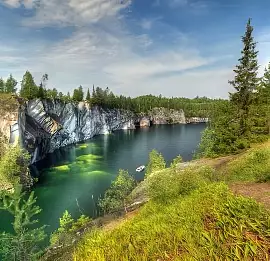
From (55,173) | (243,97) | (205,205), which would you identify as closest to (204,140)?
(243,97)

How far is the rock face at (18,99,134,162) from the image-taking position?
7301 cm

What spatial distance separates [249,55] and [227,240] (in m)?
30.9

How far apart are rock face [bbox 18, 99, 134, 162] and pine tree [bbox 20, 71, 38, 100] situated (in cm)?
364

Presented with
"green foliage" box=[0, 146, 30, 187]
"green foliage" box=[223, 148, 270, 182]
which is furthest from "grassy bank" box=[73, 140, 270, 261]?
"green foliage" box=[0, 146, 30, 187]

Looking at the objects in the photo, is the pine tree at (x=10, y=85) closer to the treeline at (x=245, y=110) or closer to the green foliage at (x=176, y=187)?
the treeline at (x=245, y=110)

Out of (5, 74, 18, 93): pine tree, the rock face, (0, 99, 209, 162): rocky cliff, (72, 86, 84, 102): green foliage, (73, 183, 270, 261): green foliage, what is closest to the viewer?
(73, 183, 270, 261): green foliage

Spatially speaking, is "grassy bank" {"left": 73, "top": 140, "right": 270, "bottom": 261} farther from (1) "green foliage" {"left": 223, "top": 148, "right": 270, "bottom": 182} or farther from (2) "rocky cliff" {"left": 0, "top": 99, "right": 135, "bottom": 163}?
(2) "rocky cliff" {"left": 0, "top": 99, "right": 135, "bottom": 163}

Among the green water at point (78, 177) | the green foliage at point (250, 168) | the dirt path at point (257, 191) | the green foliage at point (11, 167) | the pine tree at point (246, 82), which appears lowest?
the green water at point (78, 177)

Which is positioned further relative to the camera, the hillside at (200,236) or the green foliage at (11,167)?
the green foliage at (11,167)

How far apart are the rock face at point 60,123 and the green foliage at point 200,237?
5753 cm

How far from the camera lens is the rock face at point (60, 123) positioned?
73006 mm

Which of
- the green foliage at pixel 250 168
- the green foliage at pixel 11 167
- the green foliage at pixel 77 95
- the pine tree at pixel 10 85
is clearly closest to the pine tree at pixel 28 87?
the pine tree at pixel 10 85

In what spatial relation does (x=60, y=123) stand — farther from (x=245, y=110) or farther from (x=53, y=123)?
(x=245, y=110)

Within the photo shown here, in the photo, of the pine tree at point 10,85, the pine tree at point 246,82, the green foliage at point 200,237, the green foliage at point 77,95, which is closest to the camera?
the green foliage at point 200,237
